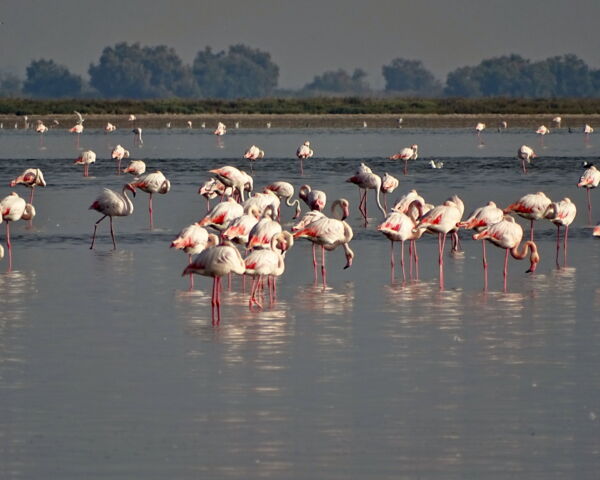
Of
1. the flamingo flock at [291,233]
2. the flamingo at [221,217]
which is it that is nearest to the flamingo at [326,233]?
the flamingo flock at [291,233]

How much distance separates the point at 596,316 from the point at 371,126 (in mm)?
65188

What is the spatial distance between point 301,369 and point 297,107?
8221cm

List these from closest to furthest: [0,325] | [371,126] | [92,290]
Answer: [0,325] → [92,290] → [371,126]

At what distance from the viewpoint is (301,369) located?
36.1 ft

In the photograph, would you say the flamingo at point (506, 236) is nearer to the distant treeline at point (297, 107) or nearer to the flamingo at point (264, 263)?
the flamingo at point (264, 263)

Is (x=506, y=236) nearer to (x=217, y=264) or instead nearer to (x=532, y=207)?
(x=532, y=207)

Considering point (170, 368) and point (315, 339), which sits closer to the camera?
point (170, 368)

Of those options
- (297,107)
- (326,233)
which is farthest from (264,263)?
(297,107)

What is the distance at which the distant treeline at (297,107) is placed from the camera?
294ft

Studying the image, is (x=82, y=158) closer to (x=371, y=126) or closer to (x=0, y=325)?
(x=0, y=325)

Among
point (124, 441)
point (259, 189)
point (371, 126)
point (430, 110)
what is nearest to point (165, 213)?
point (259, 189)

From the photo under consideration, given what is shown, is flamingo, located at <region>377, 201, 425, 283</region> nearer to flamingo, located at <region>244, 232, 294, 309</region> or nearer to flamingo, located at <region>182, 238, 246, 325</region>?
flamingo, located at <region>244, 232, 294, 309</region>

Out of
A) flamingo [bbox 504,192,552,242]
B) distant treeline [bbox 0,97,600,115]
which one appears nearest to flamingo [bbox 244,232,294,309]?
flamingo [bbox 504,192,552,242]

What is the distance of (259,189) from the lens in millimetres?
31078
